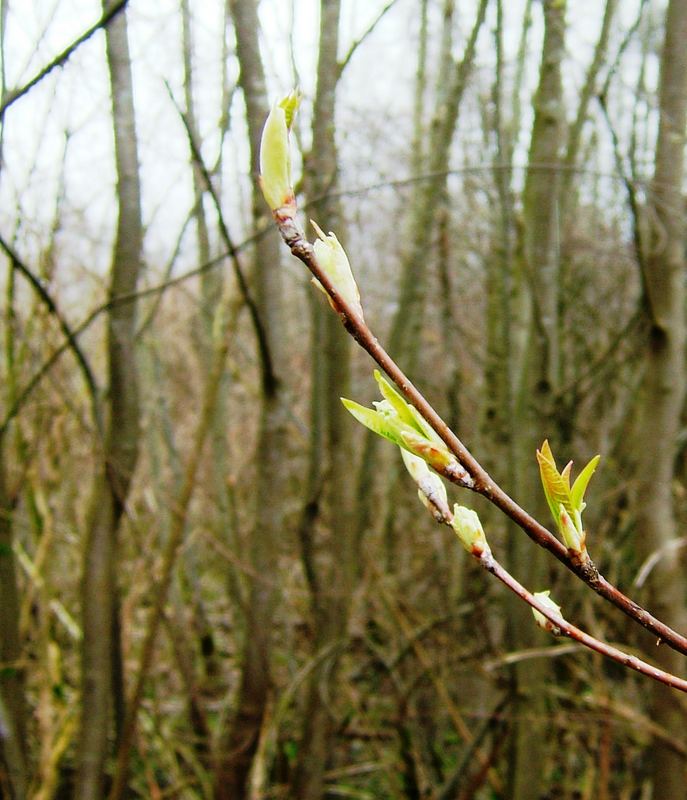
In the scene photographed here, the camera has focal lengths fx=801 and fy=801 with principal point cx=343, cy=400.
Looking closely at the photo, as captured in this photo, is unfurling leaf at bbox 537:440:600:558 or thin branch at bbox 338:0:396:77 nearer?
unfurling leaf at bbox 537:440:600:558

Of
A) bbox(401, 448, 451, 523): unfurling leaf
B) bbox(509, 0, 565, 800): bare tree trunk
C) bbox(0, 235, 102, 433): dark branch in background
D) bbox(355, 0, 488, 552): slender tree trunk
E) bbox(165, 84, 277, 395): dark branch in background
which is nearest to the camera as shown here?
bbox(401, 448, 451, 523): unfurling leaf

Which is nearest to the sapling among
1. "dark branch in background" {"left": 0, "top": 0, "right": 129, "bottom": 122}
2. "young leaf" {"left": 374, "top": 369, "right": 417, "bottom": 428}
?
"young leaf" {"left": 374, "top": 369, "right": 417, "bottom": 428}

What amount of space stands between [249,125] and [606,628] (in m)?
3.34

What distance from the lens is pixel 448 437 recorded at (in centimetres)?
55

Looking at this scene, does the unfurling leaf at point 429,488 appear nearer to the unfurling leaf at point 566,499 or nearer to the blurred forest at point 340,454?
the unfurling leaf at point 566,499

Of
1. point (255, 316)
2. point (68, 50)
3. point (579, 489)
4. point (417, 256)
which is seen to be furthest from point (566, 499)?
point (417, 256)

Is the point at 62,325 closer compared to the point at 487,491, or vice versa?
the point at 487,491

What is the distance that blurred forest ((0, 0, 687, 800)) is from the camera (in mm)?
2715

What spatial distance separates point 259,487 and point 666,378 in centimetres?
152

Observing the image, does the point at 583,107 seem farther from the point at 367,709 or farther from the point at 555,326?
the point at 367,709

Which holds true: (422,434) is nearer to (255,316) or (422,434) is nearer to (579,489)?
(579,489)

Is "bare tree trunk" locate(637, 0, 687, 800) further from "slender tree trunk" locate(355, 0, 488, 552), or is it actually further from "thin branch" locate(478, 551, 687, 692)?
"thin branch" locate(478, 551, 687, 692)

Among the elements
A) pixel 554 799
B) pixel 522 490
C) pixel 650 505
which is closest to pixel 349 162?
pixel 522 490

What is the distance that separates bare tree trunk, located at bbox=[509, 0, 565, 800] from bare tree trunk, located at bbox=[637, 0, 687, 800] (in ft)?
1.47
